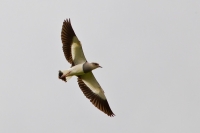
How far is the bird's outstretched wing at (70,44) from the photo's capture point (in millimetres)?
31547

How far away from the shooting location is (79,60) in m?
31.8

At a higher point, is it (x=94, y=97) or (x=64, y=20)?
(x=64, y=20)

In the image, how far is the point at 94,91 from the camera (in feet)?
106

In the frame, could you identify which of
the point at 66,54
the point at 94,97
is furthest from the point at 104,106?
the point at 66,54

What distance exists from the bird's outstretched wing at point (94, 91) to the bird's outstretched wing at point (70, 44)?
1.02m

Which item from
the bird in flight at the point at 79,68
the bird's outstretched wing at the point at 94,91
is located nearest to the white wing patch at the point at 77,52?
the bird in flight at the point at 79,68

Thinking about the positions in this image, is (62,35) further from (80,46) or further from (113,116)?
(113,116)

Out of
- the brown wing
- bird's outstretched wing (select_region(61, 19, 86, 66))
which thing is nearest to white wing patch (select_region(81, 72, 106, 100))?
bird's outstretched wing (select_region(61, 19, 86, 66))

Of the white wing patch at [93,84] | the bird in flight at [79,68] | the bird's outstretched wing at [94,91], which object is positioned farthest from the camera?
the white wing patch at [93,84]

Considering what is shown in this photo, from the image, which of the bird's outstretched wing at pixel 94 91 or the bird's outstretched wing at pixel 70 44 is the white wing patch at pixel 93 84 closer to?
the bird's outstretched wing at pixel 94 91

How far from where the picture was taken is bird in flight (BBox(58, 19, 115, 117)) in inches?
1241

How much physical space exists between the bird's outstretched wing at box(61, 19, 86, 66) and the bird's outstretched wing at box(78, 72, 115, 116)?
102 centimetres

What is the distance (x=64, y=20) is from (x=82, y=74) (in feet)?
8.11

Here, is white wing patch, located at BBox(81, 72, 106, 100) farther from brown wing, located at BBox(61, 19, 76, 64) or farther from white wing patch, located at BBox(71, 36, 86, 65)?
Result: brown wing, located at BBox(61, 19, 76, 64)
